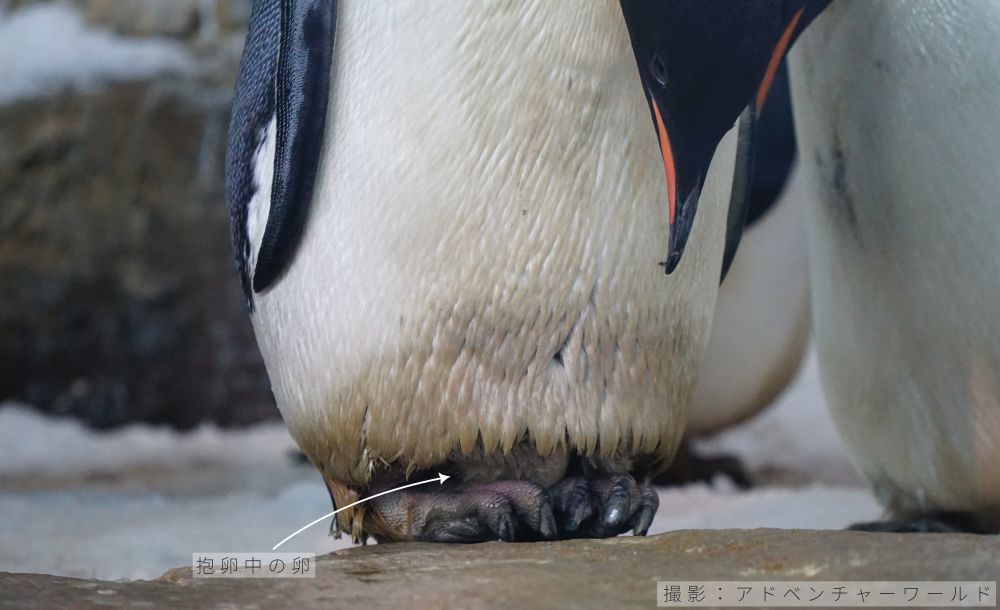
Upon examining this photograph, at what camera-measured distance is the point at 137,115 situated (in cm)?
267

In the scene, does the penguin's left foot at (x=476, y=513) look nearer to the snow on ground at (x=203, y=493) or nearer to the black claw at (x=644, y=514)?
the black claw at (x=644, y=514)

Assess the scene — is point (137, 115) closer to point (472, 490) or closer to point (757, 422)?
point (757, 422)

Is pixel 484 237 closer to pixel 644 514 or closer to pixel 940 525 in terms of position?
pixel 644 514

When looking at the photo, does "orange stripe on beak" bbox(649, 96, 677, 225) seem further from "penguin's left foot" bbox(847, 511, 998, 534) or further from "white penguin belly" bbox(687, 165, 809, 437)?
"white penguin belly" bbox(687, 165, 809, 437)

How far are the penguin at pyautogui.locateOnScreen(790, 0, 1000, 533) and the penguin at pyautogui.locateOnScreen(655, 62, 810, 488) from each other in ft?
1.75

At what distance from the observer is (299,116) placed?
97 centimetres

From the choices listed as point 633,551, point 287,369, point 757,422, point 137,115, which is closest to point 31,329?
point 137,115

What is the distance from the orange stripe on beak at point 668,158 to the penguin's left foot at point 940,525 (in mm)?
490

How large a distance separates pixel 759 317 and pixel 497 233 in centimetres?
101

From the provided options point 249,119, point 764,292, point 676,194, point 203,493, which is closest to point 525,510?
point 676,194

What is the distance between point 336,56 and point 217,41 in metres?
1.89

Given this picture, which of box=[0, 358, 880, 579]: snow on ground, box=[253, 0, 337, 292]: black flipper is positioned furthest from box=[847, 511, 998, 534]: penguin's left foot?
box=[253, 0, 337, 292]: black flipper

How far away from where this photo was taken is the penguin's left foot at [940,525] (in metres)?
1.23

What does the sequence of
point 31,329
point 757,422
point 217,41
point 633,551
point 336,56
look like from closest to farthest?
1. point 633,551
2. point 336,56
3. point 757,422
4. point 31,329
5. point 217,41
